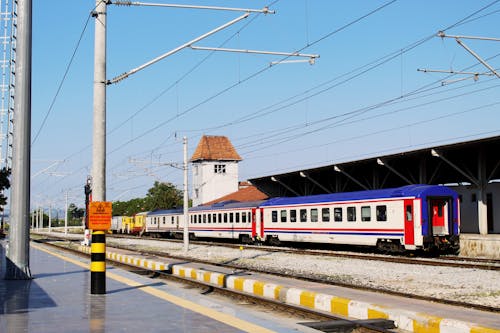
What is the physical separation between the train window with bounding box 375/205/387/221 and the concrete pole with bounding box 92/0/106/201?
16881mm

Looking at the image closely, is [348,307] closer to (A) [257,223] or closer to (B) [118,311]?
(B) [118,311]

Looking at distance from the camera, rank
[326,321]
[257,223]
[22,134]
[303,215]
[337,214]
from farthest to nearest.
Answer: [257,223], [303,215], [337,214], [22,134], [326,321]

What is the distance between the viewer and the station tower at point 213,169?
3543 inches

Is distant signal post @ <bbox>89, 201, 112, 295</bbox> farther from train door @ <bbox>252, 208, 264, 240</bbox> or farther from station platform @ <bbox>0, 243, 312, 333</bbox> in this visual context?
train door @ <bbox>252, 208, 264, 240</bbox>

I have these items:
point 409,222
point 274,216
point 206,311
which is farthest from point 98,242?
point 274,216

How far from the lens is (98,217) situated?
1218 centimetres

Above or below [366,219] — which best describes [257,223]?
below

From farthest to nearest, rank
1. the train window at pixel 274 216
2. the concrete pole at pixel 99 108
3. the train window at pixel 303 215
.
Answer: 1. the train window at pixel 274 216
2. the train window at pixel 303 215
3. the concrete pole at pixel 99 108

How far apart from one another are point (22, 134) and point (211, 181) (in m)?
75.4

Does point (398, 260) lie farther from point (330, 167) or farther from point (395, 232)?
point (330, 167)

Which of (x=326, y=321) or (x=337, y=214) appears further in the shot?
(x=337, y=214)

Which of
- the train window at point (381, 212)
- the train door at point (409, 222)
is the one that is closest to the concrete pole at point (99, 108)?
the train door at point (409, 222)

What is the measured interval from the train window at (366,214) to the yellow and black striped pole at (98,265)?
58.6 ft

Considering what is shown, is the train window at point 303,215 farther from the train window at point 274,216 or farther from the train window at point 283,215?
→ the train window at point 274,216
